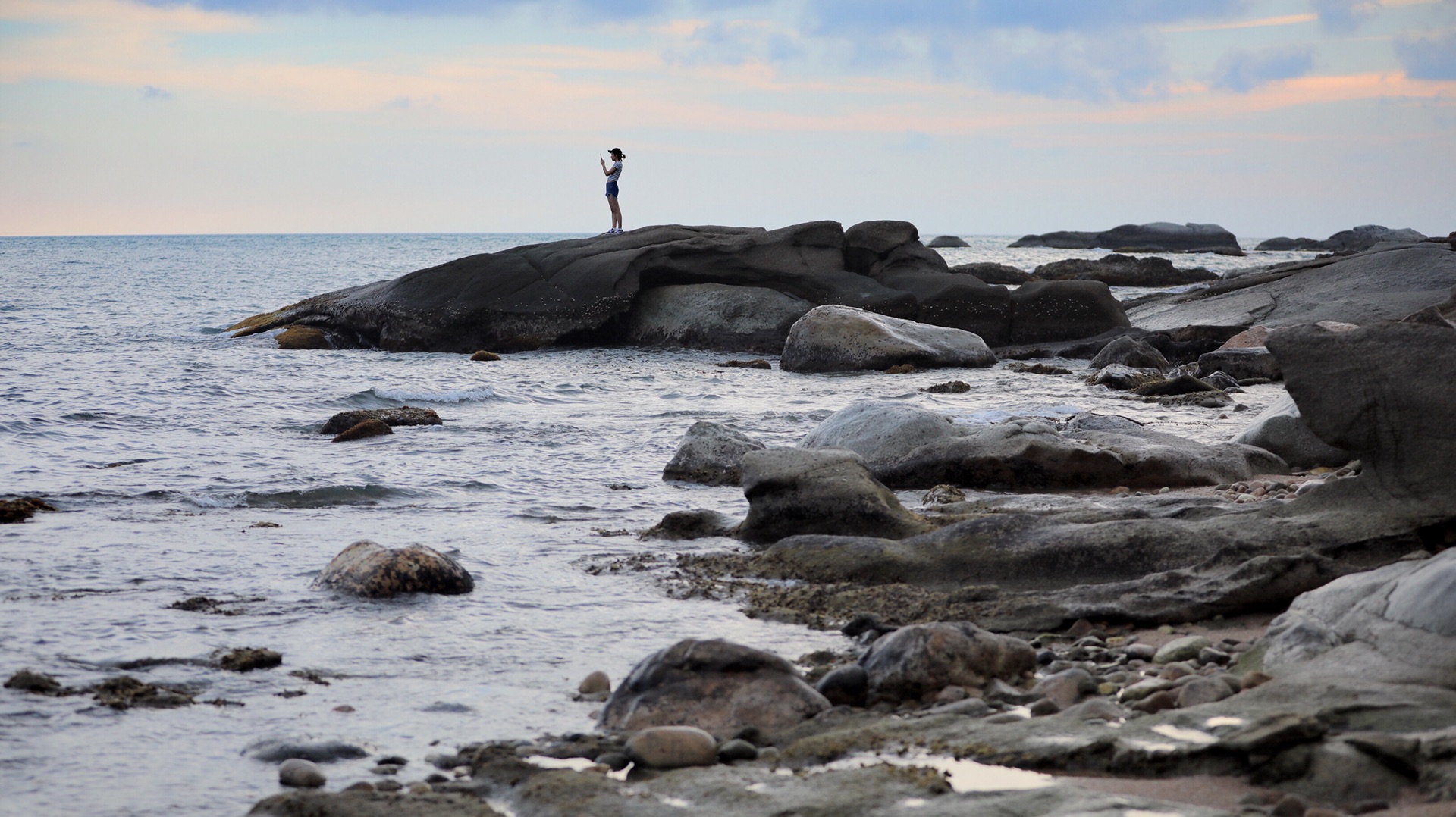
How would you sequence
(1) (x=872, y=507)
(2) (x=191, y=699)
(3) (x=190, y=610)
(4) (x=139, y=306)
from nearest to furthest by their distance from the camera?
1. (2) (x=191, y=699)
2. (3) (x=190, y=610)
3. (1) (x=872, y=507)
4. (4) (x=139, y=306)

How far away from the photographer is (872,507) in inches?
242

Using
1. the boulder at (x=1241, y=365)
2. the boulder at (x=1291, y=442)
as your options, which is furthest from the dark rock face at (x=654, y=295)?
the boulder at (x=1291, y=442)

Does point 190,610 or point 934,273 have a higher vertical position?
point 934,273

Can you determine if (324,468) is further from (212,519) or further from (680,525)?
(680,525)

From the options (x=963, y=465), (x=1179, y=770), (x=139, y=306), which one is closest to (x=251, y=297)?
(x=139, y=306)

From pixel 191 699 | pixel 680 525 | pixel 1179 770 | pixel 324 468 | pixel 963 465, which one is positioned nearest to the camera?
pixel 1179 770

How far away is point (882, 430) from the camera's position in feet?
27.0

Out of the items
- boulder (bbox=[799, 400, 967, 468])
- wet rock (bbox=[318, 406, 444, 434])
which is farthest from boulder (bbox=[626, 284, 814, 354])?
boulder (bbox=[799, 400, 967, 468])

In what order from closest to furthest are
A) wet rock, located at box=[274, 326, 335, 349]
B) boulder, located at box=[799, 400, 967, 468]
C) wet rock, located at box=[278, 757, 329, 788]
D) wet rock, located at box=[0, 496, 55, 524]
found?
wet rock, located at box=[278, 757, 329, 788]
wet rock, located at box=[0, 496, 55, 524]
boulder, located at box=[799, 400, 967, 468]
wet rock, located at box=[274, 326, 335, 349]

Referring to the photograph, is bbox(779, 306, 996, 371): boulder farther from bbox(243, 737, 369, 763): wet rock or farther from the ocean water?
bbox(243, 737, 369, 763): wet rock

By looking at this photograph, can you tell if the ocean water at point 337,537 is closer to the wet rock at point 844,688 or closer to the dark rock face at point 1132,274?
the wet rock at point 844,688

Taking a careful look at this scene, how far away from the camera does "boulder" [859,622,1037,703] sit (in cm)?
379

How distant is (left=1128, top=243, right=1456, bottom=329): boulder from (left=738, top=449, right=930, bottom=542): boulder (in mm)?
11541

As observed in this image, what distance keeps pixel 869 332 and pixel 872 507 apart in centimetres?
988
